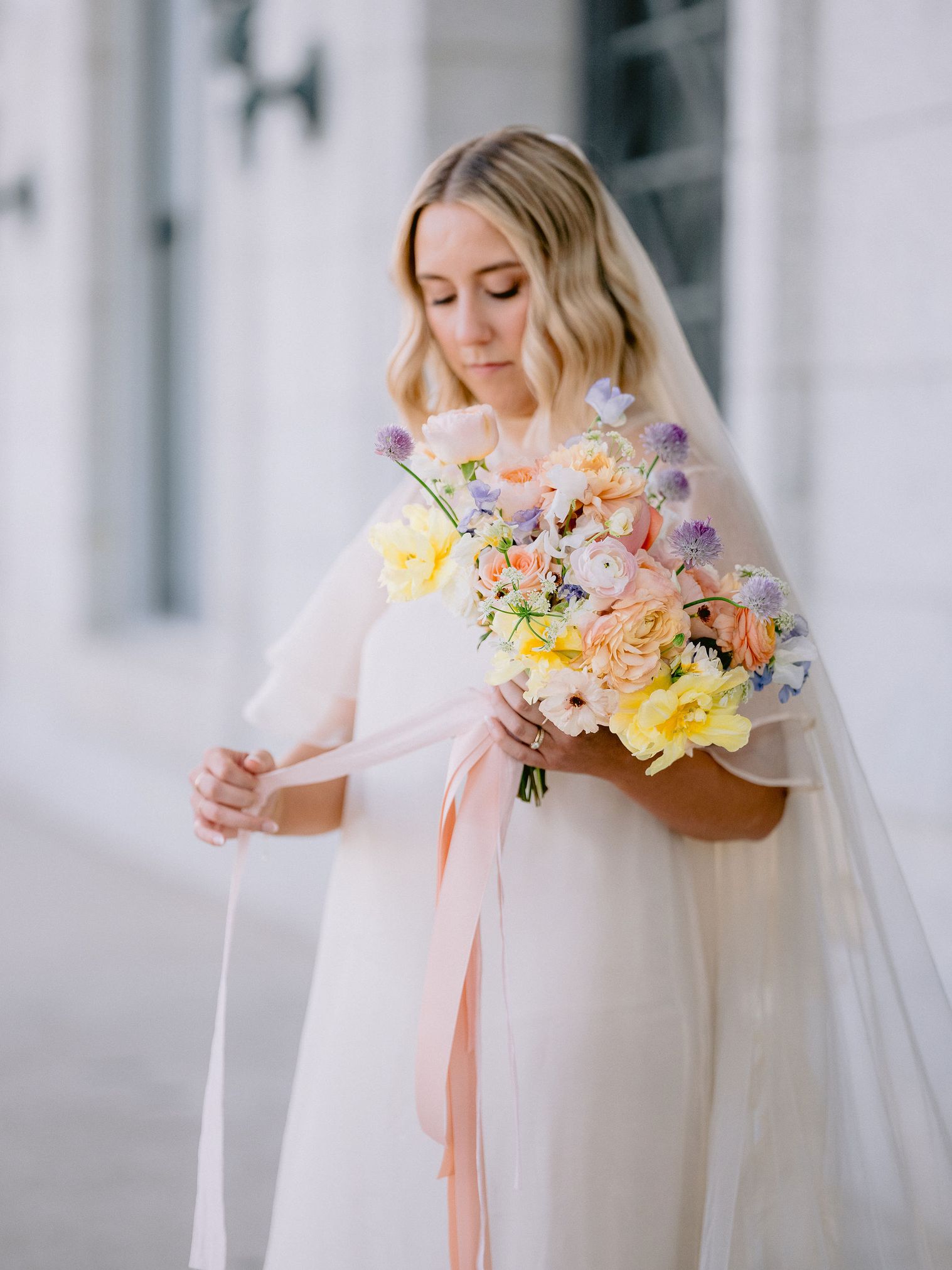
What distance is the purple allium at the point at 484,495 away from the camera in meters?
1.49

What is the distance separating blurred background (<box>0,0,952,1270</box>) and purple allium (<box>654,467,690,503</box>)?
81 cm

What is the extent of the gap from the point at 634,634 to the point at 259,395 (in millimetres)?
4096

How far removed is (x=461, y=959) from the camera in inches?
67.0

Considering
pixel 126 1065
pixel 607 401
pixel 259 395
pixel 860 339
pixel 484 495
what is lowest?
pixel 126 1065

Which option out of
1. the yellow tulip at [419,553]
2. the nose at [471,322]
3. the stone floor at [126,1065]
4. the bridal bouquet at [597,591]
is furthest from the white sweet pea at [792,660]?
the stone floor at [126,1065]

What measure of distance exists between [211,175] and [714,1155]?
17.5 ft

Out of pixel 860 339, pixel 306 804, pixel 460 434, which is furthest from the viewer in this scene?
pixel 860 339

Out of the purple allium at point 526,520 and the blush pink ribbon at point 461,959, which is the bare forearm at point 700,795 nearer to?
the blush pink ribbon at point 461,959

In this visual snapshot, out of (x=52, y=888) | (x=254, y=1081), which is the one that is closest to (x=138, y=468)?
(x=52, y=888)

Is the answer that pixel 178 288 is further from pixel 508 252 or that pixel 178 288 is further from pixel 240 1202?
pixel 508 252

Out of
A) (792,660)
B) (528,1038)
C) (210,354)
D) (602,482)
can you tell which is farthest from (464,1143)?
(210,354)

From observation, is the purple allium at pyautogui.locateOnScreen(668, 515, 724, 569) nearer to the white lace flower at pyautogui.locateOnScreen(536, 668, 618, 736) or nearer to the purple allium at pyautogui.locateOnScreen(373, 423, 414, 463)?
the white lace flower at pyautogui.locateOnScreen(536, 668, 618, 736)

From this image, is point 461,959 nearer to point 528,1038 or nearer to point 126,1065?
point 528,1038

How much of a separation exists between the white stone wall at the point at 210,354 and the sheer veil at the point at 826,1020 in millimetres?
703
